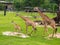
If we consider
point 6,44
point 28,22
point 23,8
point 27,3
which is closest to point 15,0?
point 27,3

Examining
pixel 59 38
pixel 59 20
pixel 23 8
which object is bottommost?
pixel 23 8

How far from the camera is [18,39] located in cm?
1276

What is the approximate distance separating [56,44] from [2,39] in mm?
2666

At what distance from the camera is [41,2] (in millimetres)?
47875

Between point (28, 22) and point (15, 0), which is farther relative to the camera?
point (15, 0)

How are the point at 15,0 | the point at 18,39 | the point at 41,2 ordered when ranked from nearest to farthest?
the point at 18,39
the point at 41,2
the point at 15,0

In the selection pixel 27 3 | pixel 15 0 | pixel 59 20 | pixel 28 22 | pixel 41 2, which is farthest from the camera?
pixel 27 3

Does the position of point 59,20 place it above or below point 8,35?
below

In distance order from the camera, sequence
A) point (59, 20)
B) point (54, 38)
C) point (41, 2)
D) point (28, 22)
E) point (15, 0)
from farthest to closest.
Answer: point (15, 0) < point (41, 2) < point (59, 20) < point (28, 22) < point (54, 38)

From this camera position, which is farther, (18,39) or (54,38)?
(54,38)

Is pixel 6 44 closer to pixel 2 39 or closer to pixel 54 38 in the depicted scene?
pixel 2 39

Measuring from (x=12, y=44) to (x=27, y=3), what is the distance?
44.3m

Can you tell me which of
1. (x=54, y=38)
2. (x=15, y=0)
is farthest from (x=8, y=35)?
(x=15, y=0)

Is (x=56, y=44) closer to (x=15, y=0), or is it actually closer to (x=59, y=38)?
(x=59, y=38)
